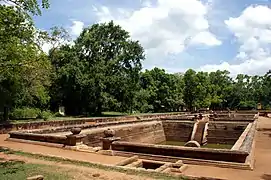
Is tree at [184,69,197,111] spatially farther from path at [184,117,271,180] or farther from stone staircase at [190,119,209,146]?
path at [184,117,271,180]

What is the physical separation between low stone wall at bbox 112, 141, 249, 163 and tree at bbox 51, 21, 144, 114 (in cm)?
2146

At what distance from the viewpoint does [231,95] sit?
216 feet

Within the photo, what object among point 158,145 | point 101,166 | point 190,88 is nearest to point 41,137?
point 158,145

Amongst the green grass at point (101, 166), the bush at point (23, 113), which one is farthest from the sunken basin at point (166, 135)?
the bush at point (23, 113)

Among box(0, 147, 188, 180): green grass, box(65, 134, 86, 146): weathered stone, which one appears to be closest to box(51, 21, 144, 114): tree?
box(65, 134, 86, 146): weathered stone

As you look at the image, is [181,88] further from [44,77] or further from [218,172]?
[218,172]

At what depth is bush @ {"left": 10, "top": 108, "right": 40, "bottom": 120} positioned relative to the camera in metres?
23.3

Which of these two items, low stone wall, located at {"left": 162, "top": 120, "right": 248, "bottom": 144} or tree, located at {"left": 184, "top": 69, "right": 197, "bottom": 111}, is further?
tree, located at {"left": 184, "top": 69, "right": 197, "bottom": 111}

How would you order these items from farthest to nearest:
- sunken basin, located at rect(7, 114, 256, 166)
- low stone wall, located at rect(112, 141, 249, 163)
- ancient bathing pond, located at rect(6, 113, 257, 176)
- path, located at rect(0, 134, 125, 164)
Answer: sunken basin, located at rect(7, 114, 256, 166) → path, located at rect(0, 134, 125, 164) → ancient bathing pond, located at rect(6, 113, 257, 176) → low stone wall, located at rect(112, 141, 249, 163)

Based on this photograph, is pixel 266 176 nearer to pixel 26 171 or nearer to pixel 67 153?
pixel 26 171

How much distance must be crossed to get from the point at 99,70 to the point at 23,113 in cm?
1135

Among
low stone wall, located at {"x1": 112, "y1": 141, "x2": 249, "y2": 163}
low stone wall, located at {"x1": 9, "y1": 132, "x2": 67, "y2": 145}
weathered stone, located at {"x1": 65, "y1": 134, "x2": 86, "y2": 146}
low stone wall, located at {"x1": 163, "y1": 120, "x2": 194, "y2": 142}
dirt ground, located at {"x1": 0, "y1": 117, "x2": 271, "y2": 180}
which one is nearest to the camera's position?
dirt ground, located at {"x1": 0, "y1": 117, "x2": 271, "y2": 180}

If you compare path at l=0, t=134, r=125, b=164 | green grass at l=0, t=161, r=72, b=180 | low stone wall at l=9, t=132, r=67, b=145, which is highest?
low stone wall at l=9, t=132, r=67, b=145

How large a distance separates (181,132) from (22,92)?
531 inches
